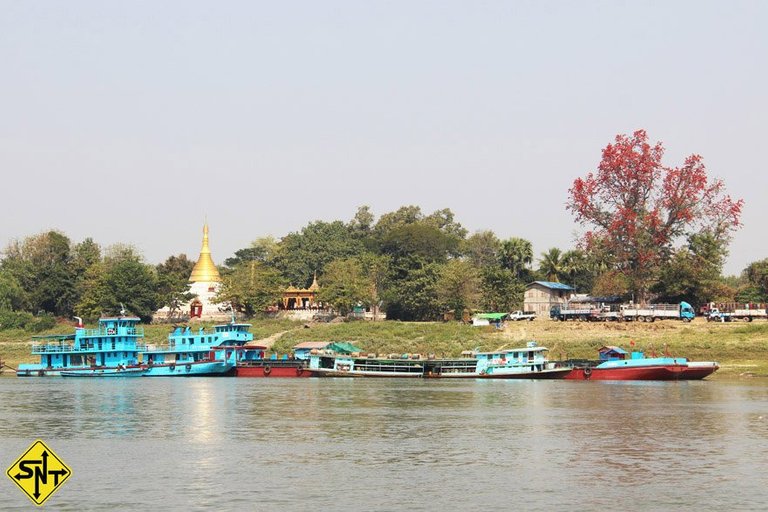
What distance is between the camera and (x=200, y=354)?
101 m

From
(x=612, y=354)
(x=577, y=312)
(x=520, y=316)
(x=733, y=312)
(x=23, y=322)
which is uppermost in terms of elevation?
(x=23, y=322)

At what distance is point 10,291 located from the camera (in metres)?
135

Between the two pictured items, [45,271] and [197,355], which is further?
[45,271]

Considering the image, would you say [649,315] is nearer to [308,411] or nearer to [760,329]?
[760,329]

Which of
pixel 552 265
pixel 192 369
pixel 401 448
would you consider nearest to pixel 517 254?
pixel 552 265

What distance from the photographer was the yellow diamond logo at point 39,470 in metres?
21.6

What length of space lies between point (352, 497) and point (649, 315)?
78322 mm

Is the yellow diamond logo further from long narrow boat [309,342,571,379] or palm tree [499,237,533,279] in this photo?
palm tree [499,237,533,279]

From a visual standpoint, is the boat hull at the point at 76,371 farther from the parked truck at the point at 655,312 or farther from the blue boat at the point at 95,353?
the parked truck at the point at 655,312

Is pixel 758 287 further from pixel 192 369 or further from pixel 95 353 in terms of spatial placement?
pixel 95 353

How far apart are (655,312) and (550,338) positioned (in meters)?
12.1

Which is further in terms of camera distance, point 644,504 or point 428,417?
point 428,417

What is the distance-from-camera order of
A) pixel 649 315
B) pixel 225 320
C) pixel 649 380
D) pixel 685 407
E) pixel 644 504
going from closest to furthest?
pixel 644 504, pixel 685 407, pixel 649 380, pixel 649 315, pixel 225 320

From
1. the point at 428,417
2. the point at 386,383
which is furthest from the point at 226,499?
the point at 386,383
